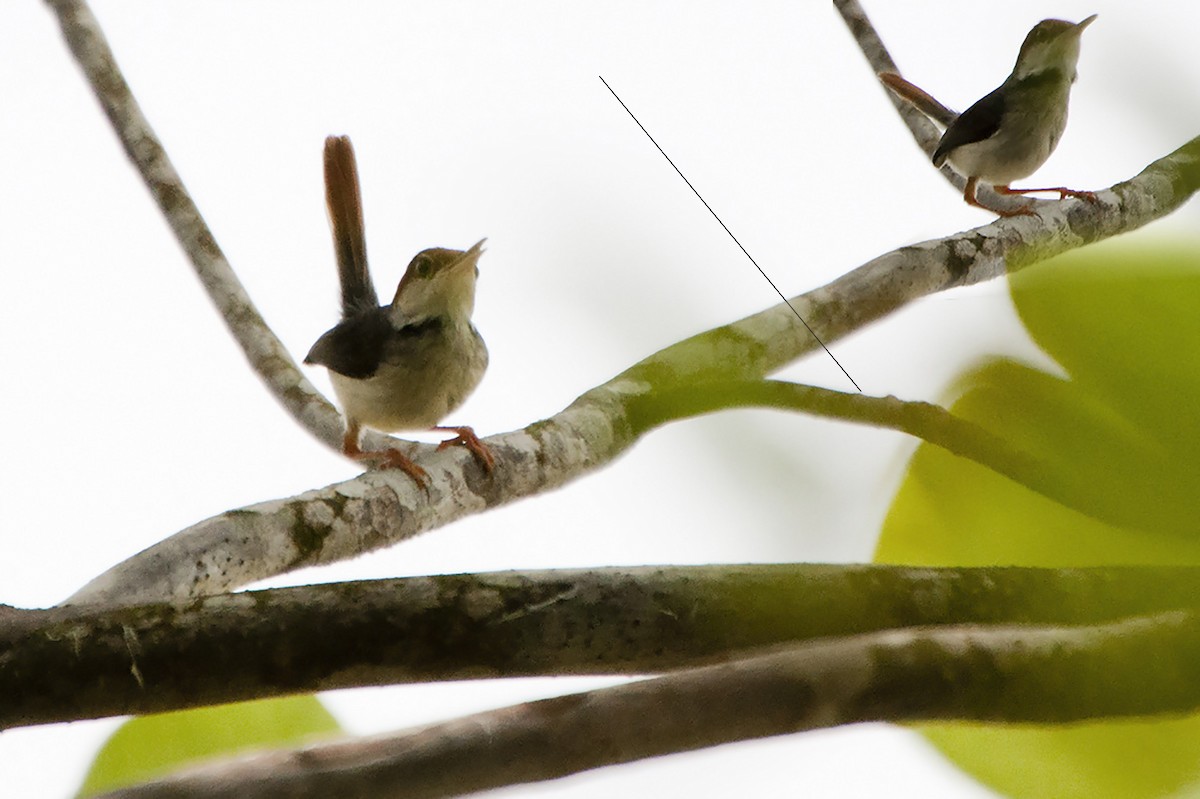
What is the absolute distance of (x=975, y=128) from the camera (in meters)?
1.01

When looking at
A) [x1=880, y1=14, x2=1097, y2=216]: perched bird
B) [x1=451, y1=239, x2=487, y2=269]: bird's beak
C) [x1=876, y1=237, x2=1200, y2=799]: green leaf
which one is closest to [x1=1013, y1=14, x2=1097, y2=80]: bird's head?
[x1=880, y1=14, x2=1097, y2=216]: perched bird

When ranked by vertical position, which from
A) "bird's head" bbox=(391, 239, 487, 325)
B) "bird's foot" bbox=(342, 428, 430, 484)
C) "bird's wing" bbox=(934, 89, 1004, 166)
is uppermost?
"bird's wing" bbox=(934, 89, 1004, 166)

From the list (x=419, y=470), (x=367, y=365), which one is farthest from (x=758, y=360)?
(x=367, y=365)

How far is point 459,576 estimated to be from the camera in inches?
8.4

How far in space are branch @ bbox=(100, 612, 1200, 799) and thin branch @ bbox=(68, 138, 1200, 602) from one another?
0.18 feet

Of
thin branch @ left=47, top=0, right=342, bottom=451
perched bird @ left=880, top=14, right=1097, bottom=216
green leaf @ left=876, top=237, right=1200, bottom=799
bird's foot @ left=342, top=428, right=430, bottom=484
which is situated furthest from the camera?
thin branch @ left=47, top=0, right=342, bottom=451

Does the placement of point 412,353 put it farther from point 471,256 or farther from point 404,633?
point 404,633

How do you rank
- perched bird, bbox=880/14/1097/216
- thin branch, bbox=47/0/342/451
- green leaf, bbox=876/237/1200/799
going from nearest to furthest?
green leaf, bbox=876/237/1200/799 < perched bird, bbox=880/14/1097/216 < thin branch, bbox=47/0/342/451

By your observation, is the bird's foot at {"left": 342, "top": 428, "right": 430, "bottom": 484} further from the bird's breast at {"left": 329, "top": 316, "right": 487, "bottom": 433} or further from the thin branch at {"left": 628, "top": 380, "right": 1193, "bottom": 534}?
the thin branch at {"left": 628, "top": 380, "right": 1193, "bottom": 534}

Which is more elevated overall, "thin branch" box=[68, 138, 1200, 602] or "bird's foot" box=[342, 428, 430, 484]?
"bird's foot" box=[342, 428, 430, 484]

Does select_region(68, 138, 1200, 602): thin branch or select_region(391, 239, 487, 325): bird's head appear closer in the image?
select_region(68, 138, 1200, 602): thin branch

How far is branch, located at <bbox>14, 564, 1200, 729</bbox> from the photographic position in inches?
7.5

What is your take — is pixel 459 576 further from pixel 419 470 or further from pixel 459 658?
pixel 419 470

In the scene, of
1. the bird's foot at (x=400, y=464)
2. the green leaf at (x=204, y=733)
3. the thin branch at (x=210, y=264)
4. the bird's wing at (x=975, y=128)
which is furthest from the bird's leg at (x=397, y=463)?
the bird's wing at (x=975, y=128)
